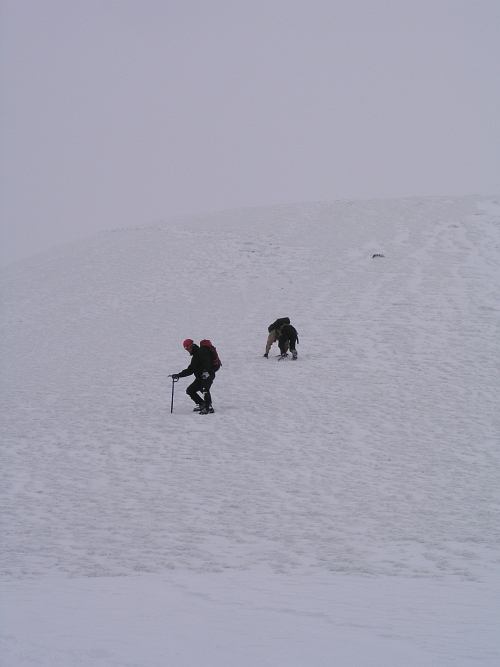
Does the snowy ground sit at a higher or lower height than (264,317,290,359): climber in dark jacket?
lower

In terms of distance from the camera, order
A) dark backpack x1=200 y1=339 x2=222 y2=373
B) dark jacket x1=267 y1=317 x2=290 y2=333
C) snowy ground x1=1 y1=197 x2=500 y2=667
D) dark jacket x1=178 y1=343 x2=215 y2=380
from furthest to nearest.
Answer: dark jacket x1=267 y1=317 x2=290 y2=333 → dark backpack x1=200 y1=339 x2=222 y2=373 → dark jacket x1=178 y1=343 x2=215 y2=380 → snowy ground x1=1 y1=197 x2=500 y2=667

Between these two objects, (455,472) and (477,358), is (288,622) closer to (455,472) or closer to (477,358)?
(455,472)

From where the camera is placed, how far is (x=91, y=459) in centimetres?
1016

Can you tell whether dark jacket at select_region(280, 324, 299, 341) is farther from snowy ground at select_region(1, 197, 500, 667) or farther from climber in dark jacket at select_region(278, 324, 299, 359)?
snowy ground at select_region(1, 197, 500, 667)

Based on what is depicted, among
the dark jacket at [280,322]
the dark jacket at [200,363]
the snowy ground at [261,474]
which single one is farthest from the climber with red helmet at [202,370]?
the dark jacket at [280,322]

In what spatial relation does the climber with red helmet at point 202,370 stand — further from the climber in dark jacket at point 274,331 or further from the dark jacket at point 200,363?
the climber in dark jacket at point 274,331

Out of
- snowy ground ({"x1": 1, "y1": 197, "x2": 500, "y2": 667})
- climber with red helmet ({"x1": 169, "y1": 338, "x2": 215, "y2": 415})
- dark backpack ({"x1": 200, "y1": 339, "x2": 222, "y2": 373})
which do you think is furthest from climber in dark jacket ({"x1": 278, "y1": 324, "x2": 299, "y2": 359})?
climber with red helmet ({"x1": 169, "y1": 338, "x2": 215, "y2": 415})

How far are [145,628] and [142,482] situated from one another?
4452 mm

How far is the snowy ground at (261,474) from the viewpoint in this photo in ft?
15.4

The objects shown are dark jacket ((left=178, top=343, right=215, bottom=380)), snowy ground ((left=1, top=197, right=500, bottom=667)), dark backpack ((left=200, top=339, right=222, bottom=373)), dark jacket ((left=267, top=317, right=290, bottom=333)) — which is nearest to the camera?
snowy ground ((left=1, top=197, right=500, bottom=667))

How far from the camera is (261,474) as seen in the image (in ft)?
30.5

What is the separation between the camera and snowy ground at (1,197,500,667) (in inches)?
185

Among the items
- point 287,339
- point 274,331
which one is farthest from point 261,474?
point 274,331

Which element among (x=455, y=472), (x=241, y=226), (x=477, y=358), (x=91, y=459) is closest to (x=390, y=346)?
(x=477, y=358)
